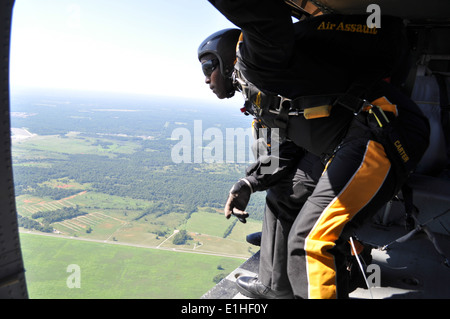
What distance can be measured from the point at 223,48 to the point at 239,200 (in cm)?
104

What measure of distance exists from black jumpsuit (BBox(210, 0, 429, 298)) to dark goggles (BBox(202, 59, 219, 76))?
79 cm

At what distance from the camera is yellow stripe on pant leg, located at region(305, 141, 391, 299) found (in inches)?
51.9

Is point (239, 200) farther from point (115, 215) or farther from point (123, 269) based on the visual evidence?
point (115, 215)

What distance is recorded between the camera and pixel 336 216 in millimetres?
1353

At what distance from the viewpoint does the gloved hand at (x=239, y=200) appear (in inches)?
71.9

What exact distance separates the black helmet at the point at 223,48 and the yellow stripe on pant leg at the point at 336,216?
1.19 m

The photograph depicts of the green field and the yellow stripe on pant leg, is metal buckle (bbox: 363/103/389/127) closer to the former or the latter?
the yellow stripe on pant leg

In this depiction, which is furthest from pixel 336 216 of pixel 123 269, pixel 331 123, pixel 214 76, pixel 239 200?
pixel 123 269

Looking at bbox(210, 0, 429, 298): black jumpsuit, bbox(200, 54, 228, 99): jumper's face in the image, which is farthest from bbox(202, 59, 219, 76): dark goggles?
bbox(210, 0, 429, 298): black jumpsuit

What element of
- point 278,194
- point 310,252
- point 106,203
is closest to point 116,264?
point 106,203

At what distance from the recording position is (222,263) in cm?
1209

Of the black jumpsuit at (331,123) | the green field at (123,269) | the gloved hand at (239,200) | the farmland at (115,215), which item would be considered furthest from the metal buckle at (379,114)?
the green field at (123,269)

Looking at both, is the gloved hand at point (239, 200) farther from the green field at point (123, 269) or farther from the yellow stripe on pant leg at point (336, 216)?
the green field at point (123, 269)
